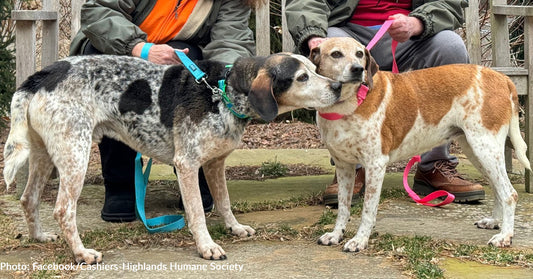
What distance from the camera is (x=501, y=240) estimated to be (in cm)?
360

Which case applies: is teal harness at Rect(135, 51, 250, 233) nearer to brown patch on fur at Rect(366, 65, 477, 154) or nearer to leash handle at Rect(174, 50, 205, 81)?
leash handle at Rect(174, 50, 205, 81)

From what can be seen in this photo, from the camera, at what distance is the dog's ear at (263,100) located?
3330 millimetres

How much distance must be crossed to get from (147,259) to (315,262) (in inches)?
34.0

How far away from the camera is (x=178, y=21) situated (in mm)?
4453

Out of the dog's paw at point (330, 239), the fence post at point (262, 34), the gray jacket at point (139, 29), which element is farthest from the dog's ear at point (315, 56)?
the fence post at point (262, 34)

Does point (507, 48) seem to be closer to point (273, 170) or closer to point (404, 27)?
point (404, 27)

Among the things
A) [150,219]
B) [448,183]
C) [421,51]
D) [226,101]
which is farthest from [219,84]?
[448,183]

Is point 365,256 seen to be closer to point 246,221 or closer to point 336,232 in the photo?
point 336,232

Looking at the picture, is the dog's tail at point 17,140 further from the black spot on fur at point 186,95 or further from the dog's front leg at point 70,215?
the black spot on fur at point 186,95

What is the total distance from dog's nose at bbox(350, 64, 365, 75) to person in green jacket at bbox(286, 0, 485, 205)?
862 millimetres

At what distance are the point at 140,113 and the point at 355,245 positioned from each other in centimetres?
137

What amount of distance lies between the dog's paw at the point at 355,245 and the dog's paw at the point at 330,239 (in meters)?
0.13

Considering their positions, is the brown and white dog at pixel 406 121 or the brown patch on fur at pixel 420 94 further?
the brown patch on fur at pixel 420 94

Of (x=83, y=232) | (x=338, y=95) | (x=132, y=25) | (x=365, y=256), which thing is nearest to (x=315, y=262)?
(x=365, y=256)
